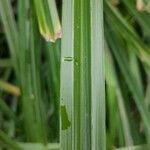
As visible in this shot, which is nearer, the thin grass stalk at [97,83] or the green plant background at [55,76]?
the thin grass stalk at [97,83]

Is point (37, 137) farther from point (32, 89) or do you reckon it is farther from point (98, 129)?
point (98, 129)

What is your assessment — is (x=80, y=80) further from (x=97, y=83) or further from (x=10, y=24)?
(x=10, y=24)

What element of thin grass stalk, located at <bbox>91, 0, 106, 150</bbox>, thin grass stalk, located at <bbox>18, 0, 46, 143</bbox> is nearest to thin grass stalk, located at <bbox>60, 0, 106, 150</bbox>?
thin grass stalk, located at <bbox>91, 0, 106, 150</bbox>

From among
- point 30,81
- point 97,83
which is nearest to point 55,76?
point 30,81

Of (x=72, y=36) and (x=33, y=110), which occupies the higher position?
(x=72, y=36)

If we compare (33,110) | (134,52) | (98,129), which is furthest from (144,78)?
(98,129)

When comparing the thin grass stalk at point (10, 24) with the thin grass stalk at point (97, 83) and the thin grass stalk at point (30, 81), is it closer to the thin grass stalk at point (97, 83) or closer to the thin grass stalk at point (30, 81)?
the thin grass stalk at point (30, 81)

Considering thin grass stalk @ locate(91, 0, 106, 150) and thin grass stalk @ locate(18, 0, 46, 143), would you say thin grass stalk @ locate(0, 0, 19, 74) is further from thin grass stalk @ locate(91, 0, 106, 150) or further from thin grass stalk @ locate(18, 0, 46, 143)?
thin grass stalk @ locate(91, 0, 106, 150)

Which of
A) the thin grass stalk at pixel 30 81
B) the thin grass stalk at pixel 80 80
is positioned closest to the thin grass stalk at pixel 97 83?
the thin grass stalk at pixel 80 80

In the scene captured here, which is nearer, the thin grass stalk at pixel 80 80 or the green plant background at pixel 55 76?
the thin grass stalk at pixel 80 80

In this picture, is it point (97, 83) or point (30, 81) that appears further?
point (30, 81)

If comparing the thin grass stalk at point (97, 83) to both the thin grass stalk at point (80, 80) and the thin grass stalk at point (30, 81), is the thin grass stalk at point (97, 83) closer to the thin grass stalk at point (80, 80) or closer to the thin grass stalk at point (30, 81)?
the thin grass stalk at point (80, 80)
